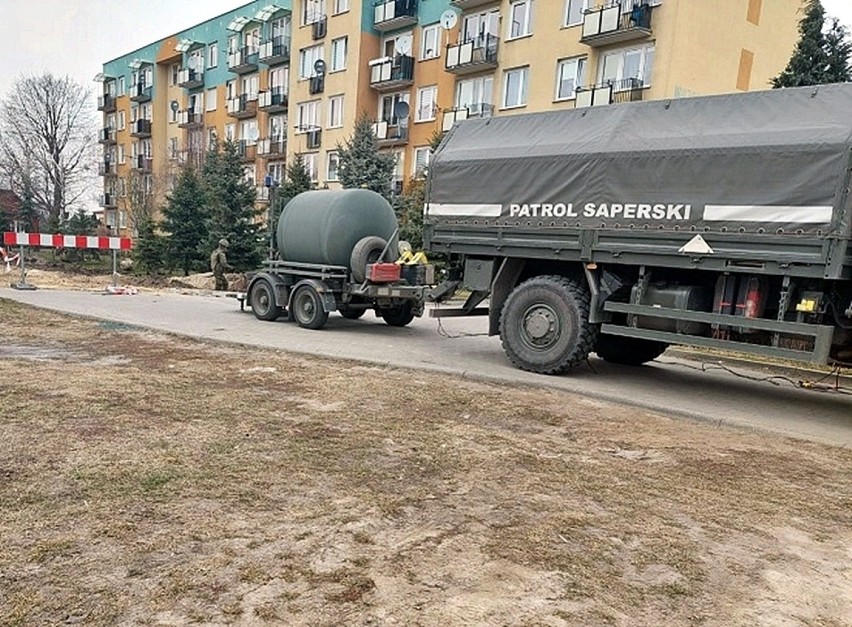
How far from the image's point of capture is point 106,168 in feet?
188

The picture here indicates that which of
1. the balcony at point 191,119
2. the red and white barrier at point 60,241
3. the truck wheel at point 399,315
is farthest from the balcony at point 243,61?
the truck wheel at point 399,315

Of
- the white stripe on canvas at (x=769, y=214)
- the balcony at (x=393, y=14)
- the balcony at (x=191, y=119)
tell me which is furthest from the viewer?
the balcony at (x=191, y=119)

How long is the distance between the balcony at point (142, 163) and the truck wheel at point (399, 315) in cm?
4285

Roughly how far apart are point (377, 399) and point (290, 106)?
33069mm

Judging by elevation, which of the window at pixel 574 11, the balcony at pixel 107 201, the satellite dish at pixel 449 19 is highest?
the satellite dish at pixel 449 19

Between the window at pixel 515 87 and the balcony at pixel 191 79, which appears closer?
the window at pixel 515 87

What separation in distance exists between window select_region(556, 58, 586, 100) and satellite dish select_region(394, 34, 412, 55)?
8978mm

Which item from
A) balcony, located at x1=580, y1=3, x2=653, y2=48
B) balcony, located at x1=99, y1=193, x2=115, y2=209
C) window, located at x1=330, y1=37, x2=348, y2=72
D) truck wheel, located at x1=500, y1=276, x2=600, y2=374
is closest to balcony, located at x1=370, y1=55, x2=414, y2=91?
window, located at x1=330, y1=37, x2=348, y2=72

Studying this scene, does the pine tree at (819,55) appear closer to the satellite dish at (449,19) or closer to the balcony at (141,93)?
the satellite dish at (449,19)

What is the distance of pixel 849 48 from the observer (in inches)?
577

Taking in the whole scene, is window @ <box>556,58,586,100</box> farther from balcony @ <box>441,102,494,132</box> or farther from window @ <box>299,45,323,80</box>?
window @ <box>299,45,323,80</box>

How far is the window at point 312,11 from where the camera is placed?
3453cm

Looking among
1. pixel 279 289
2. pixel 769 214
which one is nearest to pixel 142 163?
pixel 279 289

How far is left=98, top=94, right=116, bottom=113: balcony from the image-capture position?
190 feet
